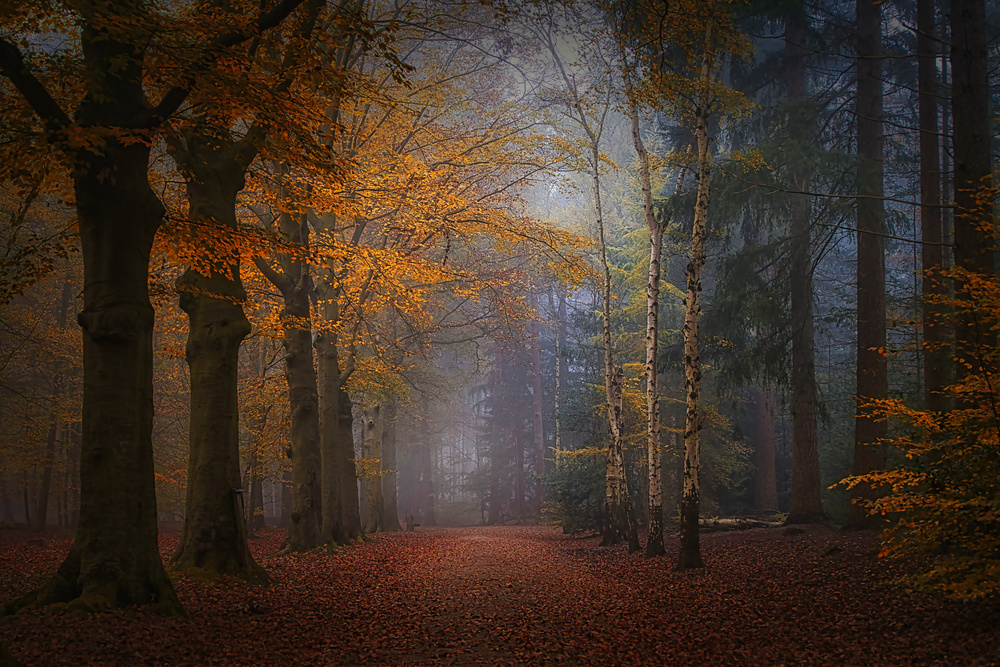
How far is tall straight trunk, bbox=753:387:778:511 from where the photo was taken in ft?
72.1

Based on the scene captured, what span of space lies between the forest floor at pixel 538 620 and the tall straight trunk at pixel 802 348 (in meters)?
4.37

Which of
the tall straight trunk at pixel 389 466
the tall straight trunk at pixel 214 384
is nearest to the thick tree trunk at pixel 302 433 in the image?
the tall straight trunk at pixel 214 384

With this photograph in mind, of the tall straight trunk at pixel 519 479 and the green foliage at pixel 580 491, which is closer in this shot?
the green foliage at pixel 580 491

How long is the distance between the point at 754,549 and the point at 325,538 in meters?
9.08

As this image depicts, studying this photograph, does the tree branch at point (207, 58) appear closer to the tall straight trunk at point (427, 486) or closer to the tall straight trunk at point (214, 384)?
the tall straight trunk at point (214, 384)

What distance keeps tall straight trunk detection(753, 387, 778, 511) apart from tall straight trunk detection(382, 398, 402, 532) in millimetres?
14046

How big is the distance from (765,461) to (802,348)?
8.40 metres

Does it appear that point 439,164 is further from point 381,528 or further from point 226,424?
point 381,528

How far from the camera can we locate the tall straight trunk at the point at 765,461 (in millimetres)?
21984

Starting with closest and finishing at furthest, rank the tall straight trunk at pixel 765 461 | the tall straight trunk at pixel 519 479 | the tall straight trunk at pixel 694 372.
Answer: the tall straight trunk at pixel 694 372 → the tall straight trunk at pixel 765 461 → the tall straight trunk at pixel 519 479

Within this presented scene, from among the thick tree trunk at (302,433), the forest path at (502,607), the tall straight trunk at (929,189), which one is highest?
the tall straight trunk at (929,189)

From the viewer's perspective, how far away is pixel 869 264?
13336mm

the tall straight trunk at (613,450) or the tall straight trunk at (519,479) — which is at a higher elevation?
the tall straight trunk at (613,450)

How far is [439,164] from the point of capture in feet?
43.3
